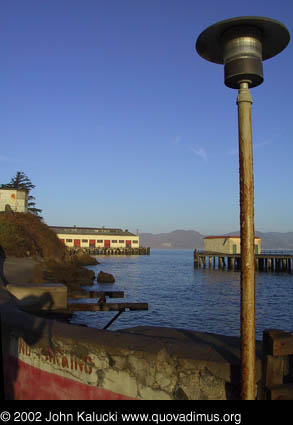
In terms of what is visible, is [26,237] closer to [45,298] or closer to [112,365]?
[45,298]

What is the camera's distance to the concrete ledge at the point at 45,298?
→ 10.5 m

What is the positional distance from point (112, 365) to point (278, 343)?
1985mm

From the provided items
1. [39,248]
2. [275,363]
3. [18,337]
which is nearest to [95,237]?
[39,248]

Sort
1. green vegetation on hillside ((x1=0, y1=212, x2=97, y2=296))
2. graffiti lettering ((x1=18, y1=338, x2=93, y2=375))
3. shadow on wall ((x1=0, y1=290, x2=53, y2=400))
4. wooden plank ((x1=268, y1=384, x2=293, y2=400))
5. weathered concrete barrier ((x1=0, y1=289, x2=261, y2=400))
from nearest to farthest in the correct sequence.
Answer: wooden plank ((x1=268, y1=384, x2=293, y2=400)) → weathered concrete barrier ((x1=0, y1=289, x2=261, y2=400)) → graffiti lettering ((x1=18, y1=338, x2=93, y2=375)) → shadow on wall ((x1=0, y1=290, x2=53, y2=400)) → green vegetation on hillside ((x1=0, y1=212, x2=97, y2=296))

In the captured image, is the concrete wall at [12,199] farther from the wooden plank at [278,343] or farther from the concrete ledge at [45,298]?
the wooden plank at [278,343]

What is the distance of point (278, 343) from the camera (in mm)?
3617

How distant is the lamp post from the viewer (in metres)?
3.60

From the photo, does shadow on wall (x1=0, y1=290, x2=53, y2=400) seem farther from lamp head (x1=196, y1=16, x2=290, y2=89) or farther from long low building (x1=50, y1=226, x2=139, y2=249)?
long low building (x1=50, y1=226, x2=139, y2=249)

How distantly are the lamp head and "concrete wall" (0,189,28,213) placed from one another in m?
51.3

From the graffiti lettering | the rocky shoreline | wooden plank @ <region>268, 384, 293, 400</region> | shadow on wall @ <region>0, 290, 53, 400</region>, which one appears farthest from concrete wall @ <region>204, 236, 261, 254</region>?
wooden plank @ <region>268, 384, 293, 400</region>

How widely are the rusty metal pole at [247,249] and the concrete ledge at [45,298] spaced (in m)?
7.87
